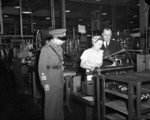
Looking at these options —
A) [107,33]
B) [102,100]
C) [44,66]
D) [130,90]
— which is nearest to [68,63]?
[107,33]

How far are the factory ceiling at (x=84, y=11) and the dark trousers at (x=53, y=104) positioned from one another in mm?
6658

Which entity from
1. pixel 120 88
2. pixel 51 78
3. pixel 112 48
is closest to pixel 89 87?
pixel 120 88

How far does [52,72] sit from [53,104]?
1.68 feet

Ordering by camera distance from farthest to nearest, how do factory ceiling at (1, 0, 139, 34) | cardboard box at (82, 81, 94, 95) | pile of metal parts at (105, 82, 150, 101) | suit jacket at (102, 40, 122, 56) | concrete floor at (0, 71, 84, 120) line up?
factory ceiling at (1, 0, 139, 34) < concrete floor at (0, 71, 84, 120) < suit jacket at (102, 40, 122, 56) < cardboard box at (82, 81, 94, 95) < pile of metal parts at (105, 82, 150, 101)

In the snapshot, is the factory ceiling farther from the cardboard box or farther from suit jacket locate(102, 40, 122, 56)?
the cardboard box

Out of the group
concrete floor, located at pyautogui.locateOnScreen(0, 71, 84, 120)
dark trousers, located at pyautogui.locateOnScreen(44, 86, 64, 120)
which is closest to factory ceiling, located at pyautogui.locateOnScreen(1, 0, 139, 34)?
concrete floor, located at pyautogui.locateOnScreen(0, 71, 84, 120)

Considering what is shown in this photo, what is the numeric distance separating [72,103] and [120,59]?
2.09 m

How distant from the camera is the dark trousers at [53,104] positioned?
319cm

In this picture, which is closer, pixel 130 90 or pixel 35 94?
pixel 130 90

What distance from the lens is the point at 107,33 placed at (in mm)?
3734

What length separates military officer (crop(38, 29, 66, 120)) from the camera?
10.2ft

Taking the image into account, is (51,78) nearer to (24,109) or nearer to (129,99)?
(129,99)

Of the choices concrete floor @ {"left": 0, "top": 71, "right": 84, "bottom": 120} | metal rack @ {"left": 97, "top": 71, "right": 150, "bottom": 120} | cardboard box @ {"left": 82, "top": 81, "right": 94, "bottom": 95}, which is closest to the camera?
metal rack @ {"left": 97, "top": 71, "right": 150, "bottom": 120}

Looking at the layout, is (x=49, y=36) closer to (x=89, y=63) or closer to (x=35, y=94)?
(x=89, y=63)
